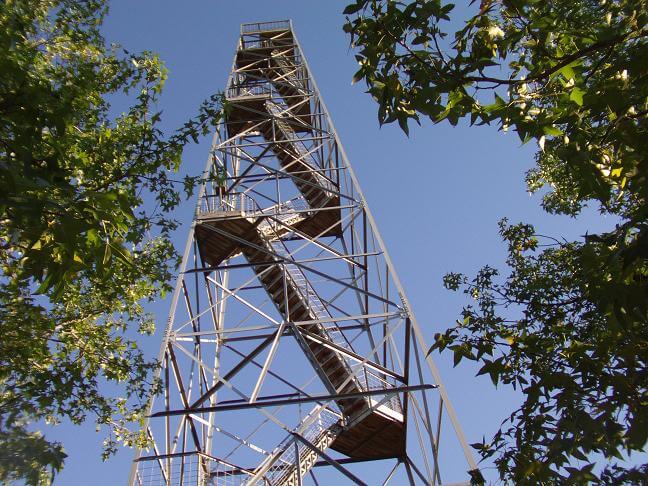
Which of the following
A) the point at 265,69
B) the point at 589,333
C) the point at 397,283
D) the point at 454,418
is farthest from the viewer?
the point at 265,69

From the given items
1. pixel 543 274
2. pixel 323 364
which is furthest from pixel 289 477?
pixel 543 274

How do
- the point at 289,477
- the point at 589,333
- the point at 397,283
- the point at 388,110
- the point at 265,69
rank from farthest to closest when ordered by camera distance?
the point at 265,69 → the point at 397,283 → the point at 289,477 → the point at 589,333 → the point at 388,110

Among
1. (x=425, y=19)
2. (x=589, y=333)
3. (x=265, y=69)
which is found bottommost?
(x=589, y=333)

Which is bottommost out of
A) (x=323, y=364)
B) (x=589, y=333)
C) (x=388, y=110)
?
(x=589, y=333)

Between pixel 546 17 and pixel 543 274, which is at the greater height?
pixel 543 274

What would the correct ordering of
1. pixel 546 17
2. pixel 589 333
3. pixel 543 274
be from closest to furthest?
pixel 546 17 → pixel 589 333 → pixel 543 274

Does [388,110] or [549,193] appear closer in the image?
[388,110]

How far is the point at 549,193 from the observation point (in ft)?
33.8

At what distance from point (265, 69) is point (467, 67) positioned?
16009 millimetres

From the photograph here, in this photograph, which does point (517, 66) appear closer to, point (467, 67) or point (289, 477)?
point (467, 67)

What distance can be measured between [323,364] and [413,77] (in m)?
8.01

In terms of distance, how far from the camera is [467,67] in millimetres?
3723

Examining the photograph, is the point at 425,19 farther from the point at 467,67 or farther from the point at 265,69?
the point at 265,69

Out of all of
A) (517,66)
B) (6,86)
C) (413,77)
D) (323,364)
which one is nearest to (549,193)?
(323,364)
